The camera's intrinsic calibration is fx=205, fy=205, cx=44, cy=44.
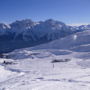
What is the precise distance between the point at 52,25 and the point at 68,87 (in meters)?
183

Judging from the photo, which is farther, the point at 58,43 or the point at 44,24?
the point at 44,24

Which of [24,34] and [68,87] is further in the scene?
[24,34]

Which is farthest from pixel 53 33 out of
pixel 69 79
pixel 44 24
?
pixel 69 79

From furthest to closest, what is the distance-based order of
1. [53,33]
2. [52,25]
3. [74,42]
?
1. [52,25]
2. [53,33]
3. [74,42]

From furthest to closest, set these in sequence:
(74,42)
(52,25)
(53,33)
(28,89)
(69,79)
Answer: (52,25) < (53,33) < (74,42) < (69,79) < (28,89)

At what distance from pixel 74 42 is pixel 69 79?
193 ft

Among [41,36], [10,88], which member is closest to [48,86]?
[10,88]

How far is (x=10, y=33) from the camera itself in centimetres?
19475

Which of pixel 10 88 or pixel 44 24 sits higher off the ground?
pixel 44 24

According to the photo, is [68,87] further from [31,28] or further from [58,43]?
[31,28]

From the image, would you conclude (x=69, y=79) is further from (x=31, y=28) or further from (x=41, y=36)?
(x=31, y=28)

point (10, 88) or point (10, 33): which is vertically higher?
point (10, 33)

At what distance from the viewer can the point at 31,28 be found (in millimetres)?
195375

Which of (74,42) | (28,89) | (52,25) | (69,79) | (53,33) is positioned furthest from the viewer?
(52,25)
